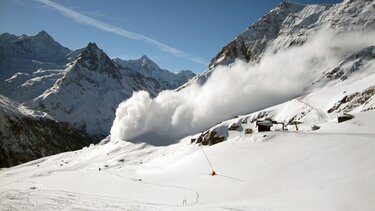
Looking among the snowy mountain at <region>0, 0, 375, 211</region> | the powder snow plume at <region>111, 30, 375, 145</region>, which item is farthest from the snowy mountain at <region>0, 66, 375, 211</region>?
the powder snow plume at <region>111, 30, 375, 145</region>

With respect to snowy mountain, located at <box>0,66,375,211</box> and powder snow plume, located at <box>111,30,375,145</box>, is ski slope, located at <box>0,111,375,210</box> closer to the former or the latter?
snowy mountain, located at <box>0,66,375,211</box>

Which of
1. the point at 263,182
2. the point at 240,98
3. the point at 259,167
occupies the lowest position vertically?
the point at 263,182

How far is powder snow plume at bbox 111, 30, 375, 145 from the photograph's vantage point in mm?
165500

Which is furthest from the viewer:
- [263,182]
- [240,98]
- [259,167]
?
[240,98]

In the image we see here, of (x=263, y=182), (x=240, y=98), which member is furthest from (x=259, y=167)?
(x=240, y=98)

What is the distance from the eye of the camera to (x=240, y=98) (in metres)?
178

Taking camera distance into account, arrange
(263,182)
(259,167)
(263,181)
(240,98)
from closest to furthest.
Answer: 1. (263,182)
2. (263,181)
3. (259,167)
4. (240,98)

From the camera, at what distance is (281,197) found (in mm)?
34969

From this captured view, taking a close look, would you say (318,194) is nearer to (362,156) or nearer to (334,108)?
(362,156)

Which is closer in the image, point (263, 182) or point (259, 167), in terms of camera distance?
point (263, 182)

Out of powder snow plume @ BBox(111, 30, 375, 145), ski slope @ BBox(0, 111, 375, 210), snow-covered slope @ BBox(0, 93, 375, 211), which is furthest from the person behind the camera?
powder snow plume @ BBox(111, 30, 375, 145)

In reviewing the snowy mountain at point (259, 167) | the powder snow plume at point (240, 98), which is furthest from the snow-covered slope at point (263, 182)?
the powder snow plume at point (240, 98)

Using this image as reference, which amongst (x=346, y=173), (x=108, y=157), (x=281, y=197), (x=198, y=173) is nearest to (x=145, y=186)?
(x=198, y=173)

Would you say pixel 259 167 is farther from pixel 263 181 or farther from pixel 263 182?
pixel 263 182
